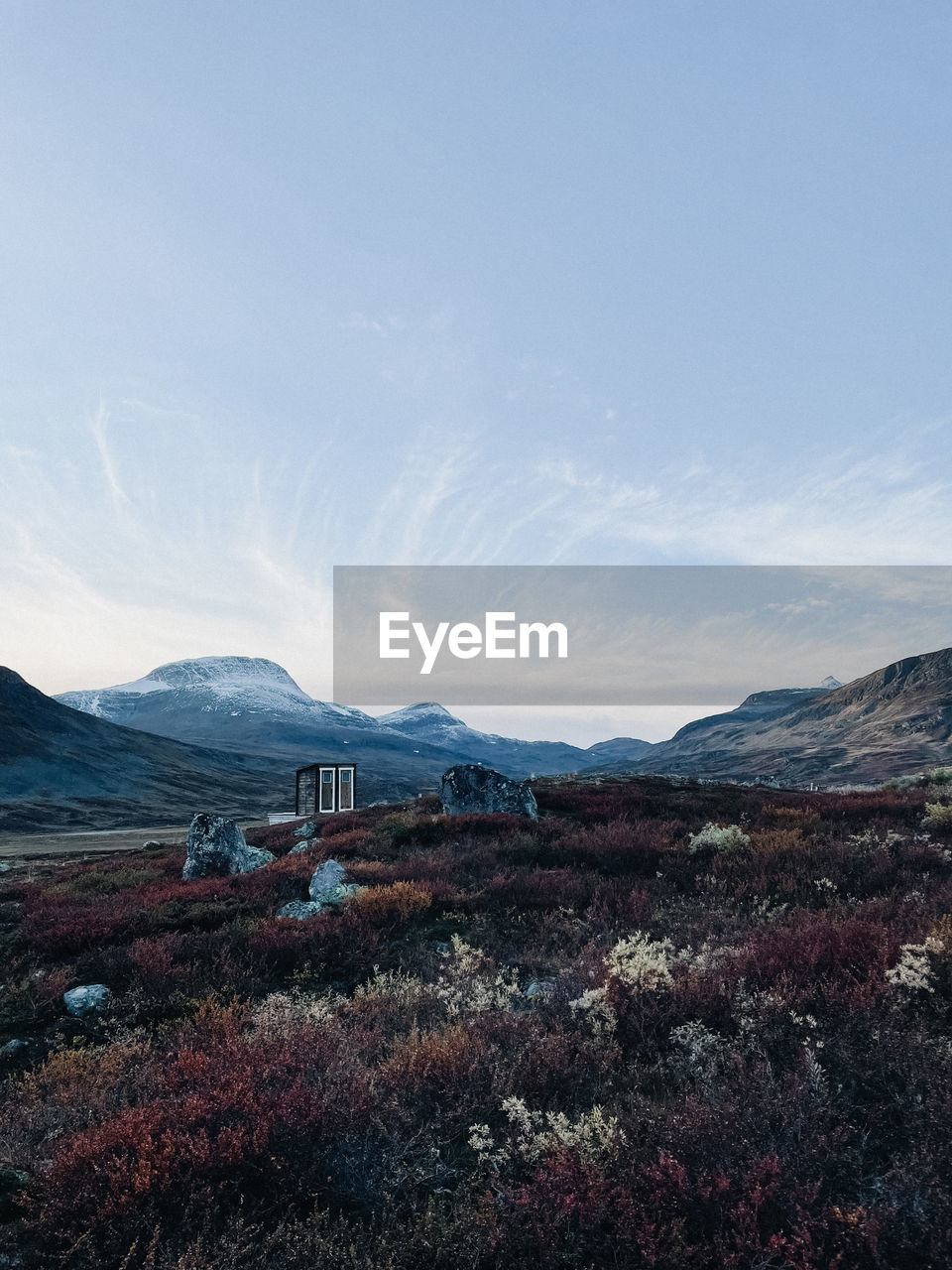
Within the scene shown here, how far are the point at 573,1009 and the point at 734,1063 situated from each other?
1.55 m

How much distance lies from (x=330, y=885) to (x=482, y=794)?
31.3 ft

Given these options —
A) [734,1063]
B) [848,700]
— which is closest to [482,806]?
[734,1063]

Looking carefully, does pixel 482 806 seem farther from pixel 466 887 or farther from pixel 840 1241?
pixel 840 1241

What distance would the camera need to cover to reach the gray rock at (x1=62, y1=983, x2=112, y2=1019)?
7070 millimetres

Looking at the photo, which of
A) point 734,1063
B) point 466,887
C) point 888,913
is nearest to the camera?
point 734,1063

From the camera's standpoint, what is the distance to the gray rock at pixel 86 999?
7070 mm

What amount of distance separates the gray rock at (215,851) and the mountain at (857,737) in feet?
345

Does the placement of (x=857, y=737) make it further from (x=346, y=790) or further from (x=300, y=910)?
(x=300, y=910)

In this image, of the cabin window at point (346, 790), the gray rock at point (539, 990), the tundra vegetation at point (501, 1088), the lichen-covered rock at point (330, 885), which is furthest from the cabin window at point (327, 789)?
the gray rock at point (539, 990)

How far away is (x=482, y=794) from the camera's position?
2058 centimetres

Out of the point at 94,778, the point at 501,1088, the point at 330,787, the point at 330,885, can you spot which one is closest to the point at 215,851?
the point at 330,885

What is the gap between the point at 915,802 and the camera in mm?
15422

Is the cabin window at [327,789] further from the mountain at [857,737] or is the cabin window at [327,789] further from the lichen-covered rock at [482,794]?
the mountain at [857,737]

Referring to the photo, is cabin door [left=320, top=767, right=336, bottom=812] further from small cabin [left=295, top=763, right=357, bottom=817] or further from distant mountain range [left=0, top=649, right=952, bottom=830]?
distant mountain range [left=0, top=649, right=952, bottom=830]
